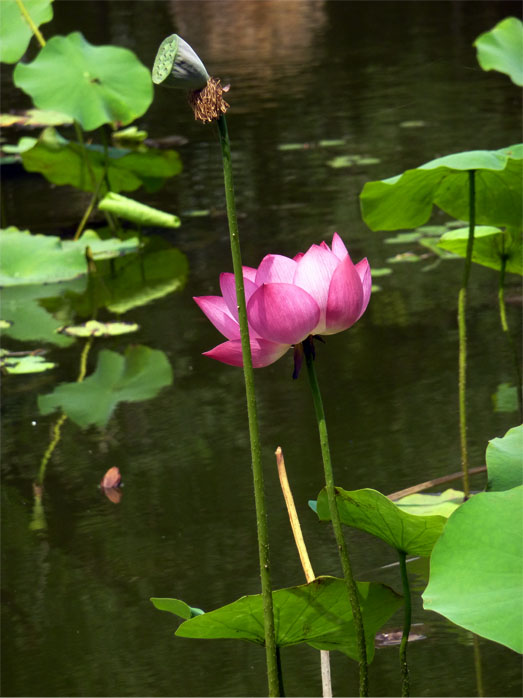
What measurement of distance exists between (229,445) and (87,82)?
1.30 m

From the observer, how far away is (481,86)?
Result: 3414 millimetres

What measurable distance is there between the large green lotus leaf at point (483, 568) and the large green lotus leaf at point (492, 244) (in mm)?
725

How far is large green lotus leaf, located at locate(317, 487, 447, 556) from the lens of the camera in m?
0.69

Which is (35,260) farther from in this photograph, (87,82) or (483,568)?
(483,568)

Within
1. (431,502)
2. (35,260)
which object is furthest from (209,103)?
(35,260)

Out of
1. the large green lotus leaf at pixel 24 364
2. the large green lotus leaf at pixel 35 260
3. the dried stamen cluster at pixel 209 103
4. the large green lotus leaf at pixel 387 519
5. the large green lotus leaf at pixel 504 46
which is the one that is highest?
the dried stamen cluster at pixel 209 103

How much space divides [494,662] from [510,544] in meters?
0.27

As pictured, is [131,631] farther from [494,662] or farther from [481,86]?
[481,86]

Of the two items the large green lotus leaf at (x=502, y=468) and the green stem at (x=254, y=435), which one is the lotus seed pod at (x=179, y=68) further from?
the large green lotus leaf at (x=502, y=468)

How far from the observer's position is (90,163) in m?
2.52

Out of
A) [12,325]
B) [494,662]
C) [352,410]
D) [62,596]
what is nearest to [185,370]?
[352,410]

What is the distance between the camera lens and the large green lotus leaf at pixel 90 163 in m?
2.51

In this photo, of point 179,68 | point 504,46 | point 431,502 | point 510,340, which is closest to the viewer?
point 179,68

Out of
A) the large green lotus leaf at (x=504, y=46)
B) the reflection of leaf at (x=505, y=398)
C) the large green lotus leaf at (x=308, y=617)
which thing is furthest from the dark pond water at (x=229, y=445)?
the large green lotus leaf at (x=504, y=46)
